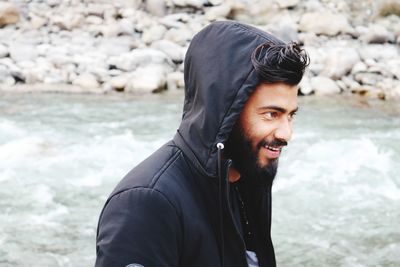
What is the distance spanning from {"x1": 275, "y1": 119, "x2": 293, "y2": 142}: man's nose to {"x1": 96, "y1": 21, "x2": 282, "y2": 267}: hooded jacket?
140 millimetres

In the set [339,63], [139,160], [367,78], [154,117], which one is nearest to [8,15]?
[154,117]

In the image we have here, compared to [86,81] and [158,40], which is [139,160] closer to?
[86,81]

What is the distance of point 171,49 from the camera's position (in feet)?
38.0

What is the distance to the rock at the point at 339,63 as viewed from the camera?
11219 mm

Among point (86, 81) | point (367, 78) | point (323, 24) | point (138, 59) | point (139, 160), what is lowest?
point (86, 81)

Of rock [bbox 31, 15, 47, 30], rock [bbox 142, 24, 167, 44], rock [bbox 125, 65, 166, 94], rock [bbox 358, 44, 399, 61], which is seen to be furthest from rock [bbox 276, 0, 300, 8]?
rock [bbox 31, 15, 47, 30]

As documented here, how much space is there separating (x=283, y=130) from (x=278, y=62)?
167 millimetres

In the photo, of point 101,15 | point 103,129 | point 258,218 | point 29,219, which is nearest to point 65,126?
point 103,129

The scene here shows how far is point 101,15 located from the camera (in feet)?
43.5

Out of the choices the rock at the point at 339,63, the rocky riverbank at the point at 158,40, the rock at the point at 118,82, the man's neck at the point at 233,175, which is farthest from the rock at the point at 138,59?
the man's neck at the point at 233,175

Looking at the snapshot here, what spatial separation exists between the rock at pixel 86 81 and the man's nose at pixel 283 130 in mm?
8858

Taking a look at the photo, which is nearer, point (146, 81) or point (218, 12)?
point (146, 81)

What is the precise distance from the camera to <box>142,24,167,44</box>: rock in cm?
1224

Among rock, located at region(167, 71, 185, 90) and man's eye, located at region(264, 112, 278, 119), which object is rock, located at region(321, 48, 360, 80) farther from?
man's eye, located at region(264, 112, 278, 119)
